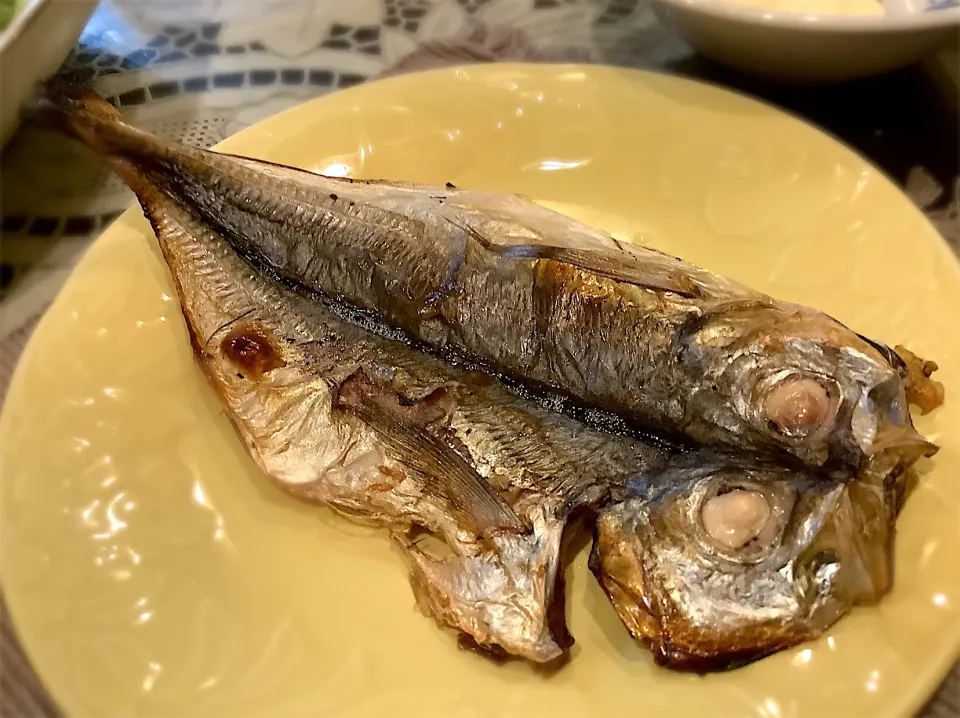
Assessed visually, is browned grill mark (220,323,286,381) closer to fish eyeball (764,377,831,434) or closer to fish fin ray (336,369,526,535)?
fish fin ray (336,369,526,535)

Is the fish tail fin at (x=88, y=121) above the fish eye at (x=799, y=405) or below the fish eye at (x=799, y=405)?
above

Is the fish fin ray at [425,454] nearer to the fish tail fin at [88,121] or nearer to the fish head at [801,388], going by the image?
the fish head at [801,388]

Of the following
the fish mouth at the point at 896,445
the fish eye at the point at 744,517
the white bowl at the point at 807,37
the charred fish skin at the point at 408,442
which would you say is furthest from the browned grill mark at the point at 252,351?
the white bowl at the point at 807,37

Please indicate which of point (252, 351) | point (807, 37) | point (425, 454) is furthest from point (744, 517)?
point (807, 37)

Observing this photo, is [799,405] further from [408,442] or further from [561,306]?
[408,442]

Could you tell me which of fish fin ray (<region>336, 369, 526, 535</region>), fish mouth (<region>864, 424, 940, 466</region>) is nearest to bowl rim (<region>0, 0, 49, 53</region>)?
fish fin ray (<region>336, 369, 526, 535</region>)
